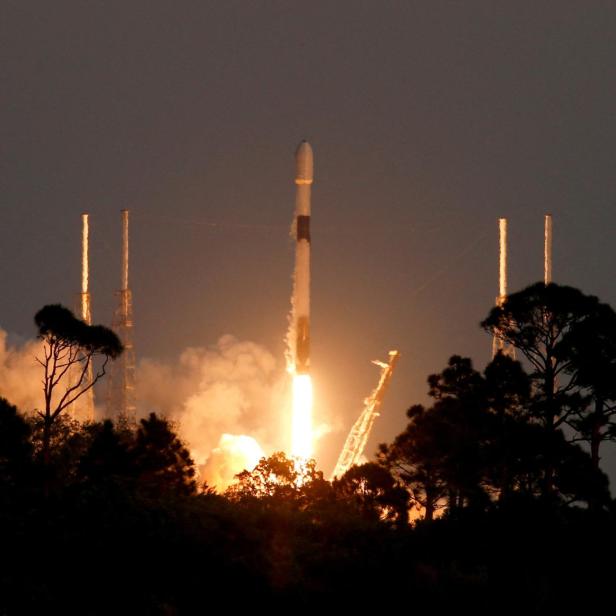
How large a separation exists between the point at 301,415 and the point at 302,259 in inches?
484

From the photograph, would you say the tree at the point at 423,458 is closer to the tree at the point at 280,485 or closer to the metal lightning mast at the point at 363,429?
the tree at the point at 280,485

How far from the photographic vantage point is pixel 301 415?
139625 millimetres

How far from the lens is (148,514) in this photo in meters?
52.9

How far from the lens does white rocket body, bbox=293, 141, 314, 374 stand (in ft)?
454

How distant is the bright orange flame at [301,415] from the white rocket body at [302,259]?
1079 millimetres

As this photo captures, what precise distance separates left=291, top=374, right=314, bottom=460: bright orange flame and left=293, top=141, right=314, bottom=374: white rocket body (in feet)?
3.54

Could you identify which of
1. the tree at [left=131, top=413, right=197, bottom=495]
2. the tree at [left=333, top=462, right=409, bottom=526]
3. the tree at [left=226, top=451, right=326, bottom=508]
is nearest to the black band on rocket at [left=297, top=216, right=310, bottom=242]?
the tree at [left=131, top=413, right=197, bottom=495]

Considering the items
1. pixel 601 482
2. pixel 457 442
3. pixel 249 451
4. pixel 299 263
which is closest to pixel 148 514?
pixel 601 482

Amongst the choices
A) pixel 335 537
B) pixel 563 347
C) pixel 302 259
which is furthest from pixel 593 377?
pixel 302 259

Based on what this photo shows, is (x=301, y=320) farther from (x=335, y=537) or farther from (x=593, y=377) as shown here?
(x=335, y=537)

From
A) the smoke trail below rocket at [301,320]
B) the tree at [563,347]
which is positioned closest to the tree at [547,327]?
the tree at [563,347]

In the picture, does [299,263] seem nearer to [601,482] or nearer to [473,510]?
[601,482]

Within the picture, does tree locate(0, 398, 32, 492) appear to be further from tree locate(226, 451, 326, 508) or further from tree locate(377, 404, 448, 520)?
tree locate(377, 404, 448, 520)

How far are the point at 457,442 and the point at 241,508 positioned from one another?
93.8 ft
